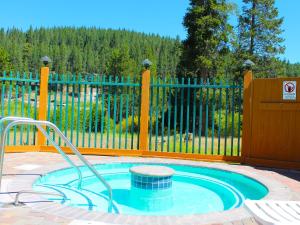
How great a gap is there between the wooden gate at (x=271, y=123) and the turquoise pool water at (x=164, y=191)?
134 centimetres

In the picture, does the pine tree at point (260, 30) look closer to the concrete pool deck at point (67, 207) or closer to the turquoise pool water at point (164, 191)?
the concrete pool deck at point (67, 207)

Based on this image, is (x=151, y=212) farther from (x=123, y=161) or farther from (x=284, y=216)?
(x=284, y=216)

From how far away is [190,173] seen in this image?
709 centimetres

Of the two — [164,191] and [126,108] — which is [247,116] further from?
[164,191]

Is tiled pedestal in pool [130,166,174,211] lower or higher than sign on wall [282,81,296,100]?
lower

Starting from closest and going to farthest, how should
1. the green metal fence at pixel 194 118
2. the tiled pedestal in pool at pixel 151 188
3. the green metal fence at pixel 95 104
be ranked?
the tiled pedestal in pool at pixel 151 188 → the green metal fence at pixel 194 118 → the green metal fence at pixel 95 104

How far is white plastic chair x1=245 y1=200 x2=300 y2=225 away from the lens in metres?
2.44

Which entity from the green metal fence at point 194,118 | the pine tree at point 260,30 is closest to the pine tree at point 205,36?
the pine tree at point 260,30

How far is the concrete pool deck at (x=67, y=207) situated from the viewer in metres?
3.57

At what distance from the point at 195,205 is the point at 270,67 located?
22.3 m

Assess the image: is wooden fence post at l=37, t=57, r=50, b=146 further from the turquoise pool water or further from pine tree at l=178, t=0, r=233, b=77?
pine tree at l=178, t=0, r=233, b=77

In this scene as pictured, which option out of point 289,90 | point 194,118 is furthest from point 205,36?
point 289,90

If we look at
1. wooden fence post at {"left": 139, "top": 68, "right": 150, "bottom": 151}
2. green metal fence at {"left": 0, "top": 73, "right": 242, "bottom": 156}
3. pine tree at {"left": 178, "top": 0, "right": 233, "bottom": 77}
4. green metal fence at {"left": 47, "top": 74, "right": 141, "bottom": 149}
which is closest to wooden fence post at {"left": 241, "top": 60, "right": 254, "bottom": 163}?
green metal fence at {"left": 0, "top": 73, "right": 242, "bottom": 156}

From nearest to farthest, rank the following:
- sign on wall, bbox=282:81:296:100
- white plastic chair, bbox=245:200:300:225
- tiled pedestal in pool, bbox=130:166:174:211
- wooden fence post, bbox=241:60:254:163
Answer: white plastic chair, bbox=245:200:300:225 → tiled pedestal in pool, bbox=130:166:174:211 → sign on wall, bbox=282:81:296:100 → wooden fence post, bbox=241:60:254:163
